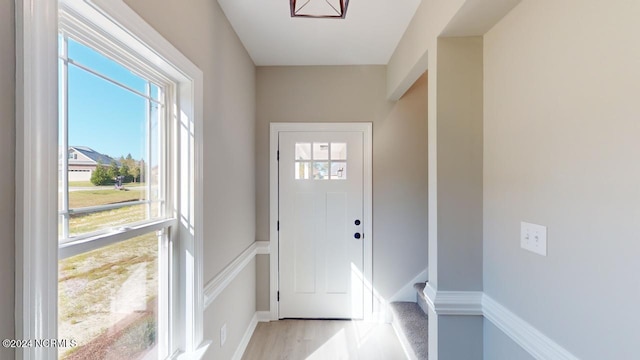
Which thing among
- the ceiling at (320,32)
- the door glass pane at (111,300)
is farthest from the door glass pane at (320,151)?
the door glass pane at (111,300)

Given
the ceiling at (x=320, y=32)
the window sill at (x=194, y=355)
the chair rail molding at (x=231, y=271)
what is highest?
the ceiling at (x=320, y=32)

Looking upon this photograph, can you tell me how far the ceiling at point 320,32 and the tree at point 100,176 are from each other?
1.40m

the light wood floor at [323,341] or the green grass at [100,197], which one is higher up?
the green grass at [100,197]

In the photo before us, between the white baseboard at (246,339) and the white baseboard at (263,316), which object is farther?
the white baseboard at (263,316)

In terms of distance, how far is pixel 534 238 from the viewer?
1229 mm

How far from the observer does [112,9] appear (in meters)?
0.91

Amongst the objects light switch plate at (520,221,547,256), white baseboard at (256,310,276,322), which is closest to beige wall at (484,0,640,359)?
light switch plate at (520,221,547,256)

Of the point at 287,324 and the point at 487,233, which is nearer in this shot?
the point at 487,233

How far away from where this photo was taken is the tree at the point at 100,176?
997 millimetres

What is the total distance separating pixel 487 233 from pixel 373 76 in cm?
194

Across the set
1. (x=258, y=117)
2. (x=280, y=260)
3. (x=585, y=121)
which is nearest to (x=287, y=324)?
(x=280, y=260)

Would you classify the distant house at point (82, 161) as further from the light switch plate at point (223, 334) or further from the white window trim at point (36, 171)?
the light switch plate at point (223, 334)

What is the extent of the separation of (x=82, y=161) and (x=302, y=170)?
2065 millimetres

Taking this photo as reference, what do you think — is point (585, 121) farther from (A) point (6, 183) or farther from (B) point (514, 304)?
(A) point (6, 183)
